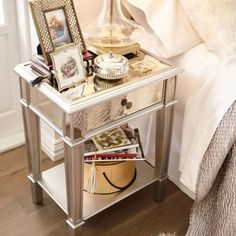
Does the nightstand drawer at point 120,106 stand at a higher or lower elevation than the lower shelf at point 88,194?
higher

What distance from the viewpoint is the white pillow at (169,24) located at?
61.7 inches

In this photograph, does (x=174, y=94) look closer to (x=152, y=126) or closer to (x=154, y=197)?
(x=152, y=126)

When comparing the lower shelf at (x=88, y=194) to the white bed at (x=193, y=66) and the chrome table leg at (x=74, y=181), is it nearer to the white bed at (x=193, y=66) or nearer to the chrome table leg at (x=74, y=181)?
the chrome table leg at (x=74, y=181)

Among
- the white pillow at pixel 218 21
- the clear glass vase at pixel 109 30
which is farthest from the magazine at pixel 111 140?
the white pillow at pixel 218 21

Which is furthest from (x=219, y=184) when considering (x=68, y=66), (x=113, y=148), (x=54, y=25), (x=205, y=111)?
(x=54, y=25)

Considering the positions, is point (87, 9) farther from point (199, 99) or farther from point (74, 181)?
point (74, 181)

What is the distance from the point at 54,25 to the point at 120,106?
33 centimetres

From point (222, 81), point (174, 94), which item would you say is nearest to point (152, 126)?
point (174, 94)

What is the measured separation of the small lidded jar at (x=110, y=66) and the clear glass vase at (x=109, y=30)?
0.47 ft

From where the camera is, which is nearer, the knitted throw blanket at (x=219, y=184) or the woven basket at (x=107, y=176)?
the knitted throw blanket at (x=219, y=184)

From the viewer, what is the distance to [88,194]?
1.61 metres

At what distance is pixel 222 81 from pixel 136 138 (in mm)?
409

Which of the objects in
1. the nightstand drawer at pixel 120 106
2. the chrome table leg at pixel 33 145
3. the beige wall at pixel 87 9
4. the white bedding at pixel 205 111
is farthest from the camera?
the beige wall at pixel 87 9

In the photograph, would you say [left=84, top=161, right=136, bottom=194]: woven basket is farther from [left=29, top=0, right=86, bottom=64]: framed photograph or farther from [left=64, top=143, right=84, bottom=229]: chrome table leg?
[left=29, top=0, right=86, bottom=64]: framed photograph
